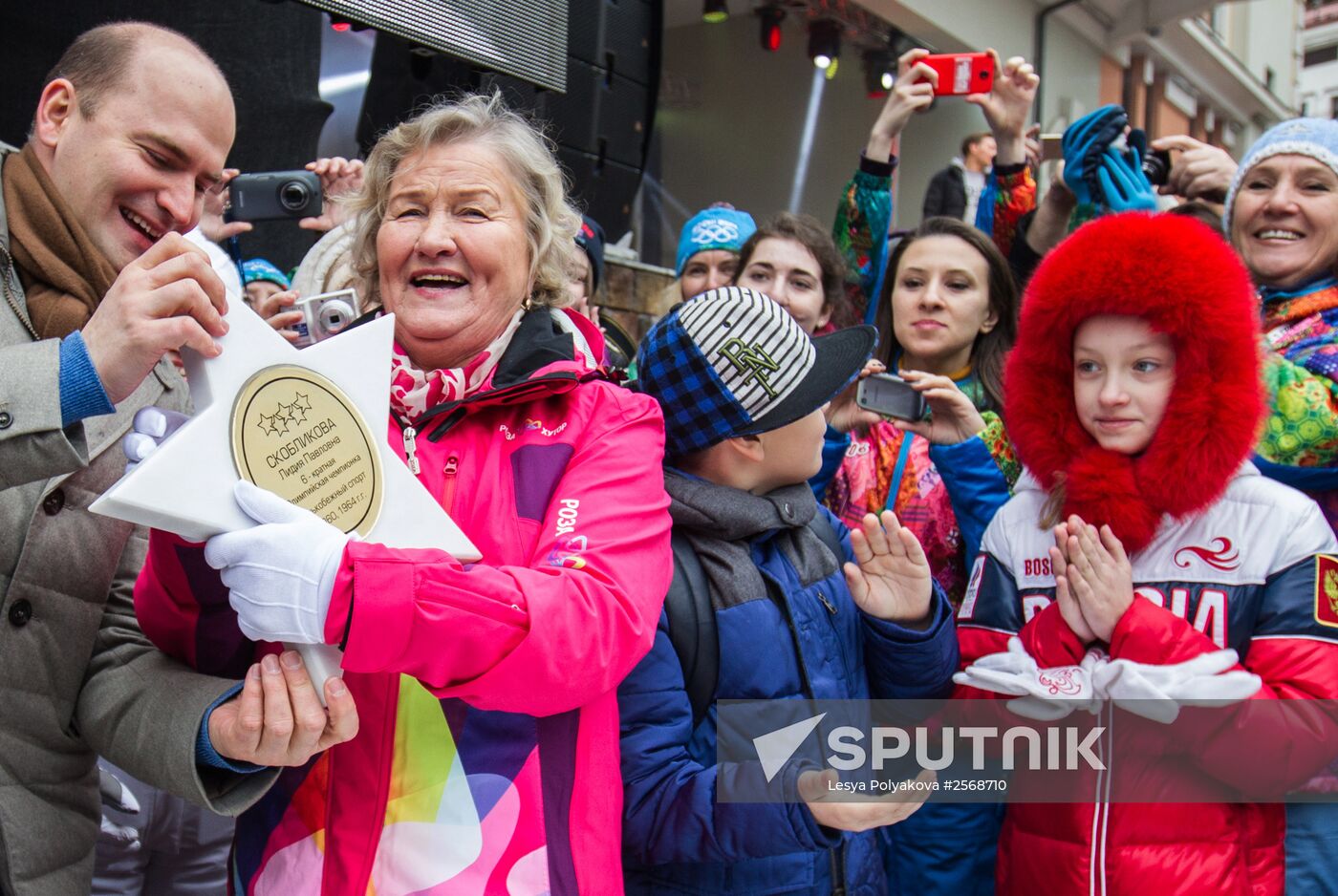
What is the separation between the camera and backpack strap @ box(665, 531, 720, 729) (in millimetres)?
1420

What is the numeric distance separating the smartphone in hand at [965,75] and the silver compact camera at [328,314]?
1963mm

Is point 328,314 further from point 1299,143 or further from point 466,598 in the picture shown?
point 1299,143

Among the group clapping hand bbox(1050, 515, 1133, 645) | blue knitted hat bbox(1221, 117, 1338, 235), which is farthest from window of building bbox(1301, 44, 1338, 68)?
clapping hand bbox(1050, 515, 1133, 645)

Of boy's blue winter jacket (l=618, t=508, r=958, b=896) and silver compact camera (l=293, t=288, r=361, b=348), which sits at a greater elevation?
silver compact camera (l=293, t=288, r=361, b=348)

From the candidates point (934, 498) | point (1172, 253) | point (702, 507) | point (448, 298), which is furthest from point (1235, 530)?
point (448, 298)

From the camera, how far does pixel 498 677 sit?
101 centimetres

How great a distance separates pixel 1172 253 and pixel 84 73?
65.4 inches

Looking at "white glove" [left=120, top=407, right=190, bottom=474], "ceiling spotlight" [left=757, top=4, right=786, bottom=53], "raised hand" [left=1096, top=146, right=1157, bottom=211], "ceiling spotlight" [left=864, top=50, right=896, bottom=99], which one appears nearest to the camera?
"white glove" [left=120, top=407, right=190, bottom=474]

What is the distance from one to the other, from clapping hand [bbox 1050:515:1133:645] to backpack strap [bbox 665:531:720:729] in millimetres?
578

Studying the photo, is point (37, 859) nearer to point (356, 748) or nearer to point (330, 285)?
point (356, 748)

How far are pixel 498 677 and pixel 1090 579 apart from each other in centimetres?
98

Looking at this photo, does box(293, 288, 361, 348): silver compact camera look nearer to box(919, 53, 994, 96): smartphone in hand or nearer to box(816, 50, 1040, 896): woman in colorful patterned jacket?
box(816, 50, 1040, 896): woman in colorful patterned jacket

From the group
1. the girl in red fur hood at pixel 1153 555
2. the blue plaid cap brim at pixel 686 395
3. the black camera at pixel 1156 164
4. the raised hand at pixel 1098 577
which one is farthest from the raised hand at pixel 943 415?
the black camera at pixel 1156 164

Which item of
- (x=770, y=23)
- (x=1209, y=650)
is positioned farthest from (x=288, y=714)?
(x=770, y=23)
